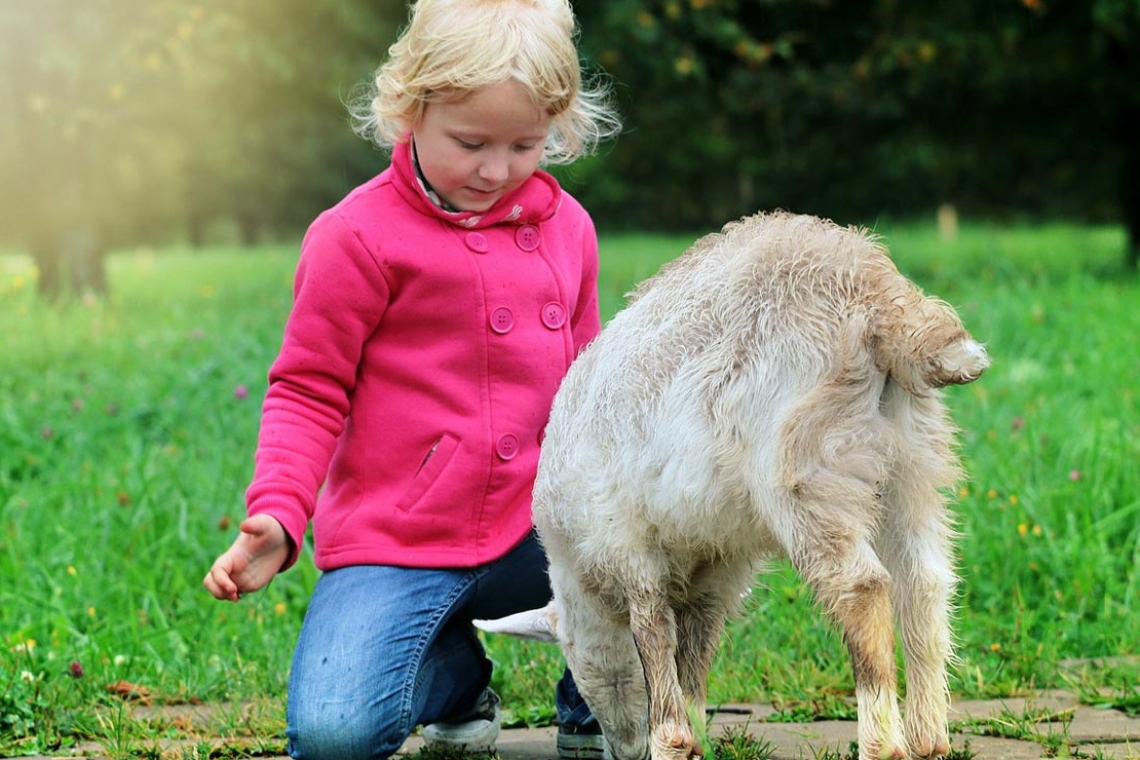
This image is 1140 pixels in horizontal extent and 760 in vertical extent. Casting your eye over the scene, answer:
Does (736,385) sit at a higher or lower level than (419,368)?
higher

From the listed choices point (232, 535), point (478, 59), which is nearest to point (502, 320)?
point (478, 59)

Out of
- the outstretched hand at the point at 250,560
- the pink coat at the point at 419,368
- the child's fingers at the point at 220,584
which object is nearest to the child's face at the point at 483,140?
the pink coat at the point at 419,368

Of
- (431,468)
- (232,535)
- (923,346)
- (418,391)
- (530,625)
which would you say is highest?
(923,346)

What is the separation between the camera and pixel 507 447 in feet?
9.12

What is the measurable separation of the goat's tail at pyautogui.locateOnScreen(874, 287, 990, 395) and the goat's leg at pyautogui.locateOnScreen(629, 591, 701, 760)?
0.59 metres

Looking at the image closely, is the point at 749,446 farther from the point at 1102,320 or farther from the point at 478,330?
the point at 1102,320

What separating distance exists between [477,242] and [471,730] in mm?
1076

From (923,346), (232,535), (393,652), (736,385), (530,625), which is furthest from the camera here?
(232,535)

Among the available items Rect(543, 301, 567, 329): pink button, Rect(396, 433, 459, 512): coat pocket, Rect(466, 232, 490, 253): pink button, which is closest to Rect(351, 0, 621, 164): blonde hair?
Rect(466, 232, 490, 253): pink button

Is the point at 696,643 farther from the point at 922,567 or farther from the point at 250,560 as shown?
the point at 250,560

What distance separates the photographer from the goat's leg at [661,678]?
7.14 feet

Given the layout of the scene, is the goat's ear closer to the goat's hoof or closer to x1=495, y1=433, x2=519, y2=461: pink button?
x1=495, y1=433, x2=519, y2=461: pink button

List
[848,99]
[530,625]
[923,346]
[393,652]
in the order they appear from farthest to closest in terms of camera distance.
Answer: [848,99]
[393,652]
[530,625]
[923,346]

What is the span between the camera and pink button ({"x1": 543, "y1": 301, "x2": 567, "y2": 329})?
2818mm
